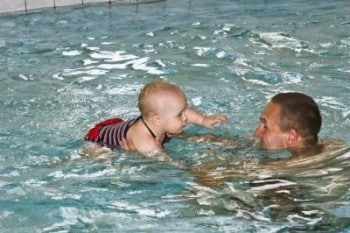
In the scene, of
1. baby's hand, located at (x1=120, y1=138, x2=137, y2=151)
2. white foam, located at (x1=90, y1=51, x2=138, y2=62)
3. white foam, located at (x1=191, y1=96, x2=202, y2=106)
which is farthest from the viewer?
white foam, located at (x1=90, y1=51, x2=138, y2=62)

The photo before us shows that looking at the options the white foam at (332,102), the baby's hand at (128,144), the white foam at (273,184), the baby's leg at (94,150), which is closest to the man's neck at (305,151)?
the white foam at (273,184)

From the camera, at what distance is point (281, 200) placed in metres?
3.80

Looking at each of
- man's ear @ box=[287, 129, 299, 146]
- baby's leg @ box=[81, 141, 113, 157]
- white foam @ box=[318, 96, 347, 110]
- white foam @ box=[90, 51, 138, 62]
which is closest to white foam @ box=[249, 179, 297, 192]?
man's ear @ box=[287, 129, 299, 146]

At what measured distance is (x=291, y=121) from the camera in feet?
13.5

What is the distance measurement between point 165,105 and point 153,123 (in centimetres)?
16

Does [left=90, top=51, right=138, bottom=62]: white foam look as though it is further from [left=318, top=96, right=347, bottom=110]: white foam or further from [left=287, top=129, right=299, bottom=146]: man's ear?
[left=287, top=129, right=299, bottom=146]: man's ear

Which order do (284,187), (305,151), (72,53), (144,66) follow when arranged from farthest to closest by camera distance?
1. (72,53)
2. (144,66)
3. (305,151)
4. (284,187)

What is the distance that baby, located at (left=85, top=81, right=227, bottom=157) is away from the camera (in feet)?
14.8

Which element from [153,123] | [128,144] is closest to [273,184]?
[153,123]

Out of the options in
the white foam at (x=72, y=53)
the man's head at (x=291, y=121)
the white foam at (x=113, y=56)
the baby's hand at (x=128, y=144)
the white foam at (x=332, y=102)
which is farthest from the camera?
the white foam at (x=72, y=53)

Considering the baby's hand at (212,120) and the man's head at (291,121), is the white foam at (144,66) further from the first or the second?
the man's head at (291,121)

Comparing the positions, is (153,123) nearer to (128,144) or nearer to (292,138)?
(128,144)

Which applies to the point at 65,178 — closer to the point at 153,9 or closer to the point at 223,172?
the point at 223,172

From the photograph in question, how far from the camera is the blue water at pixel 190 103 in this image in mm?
3791
